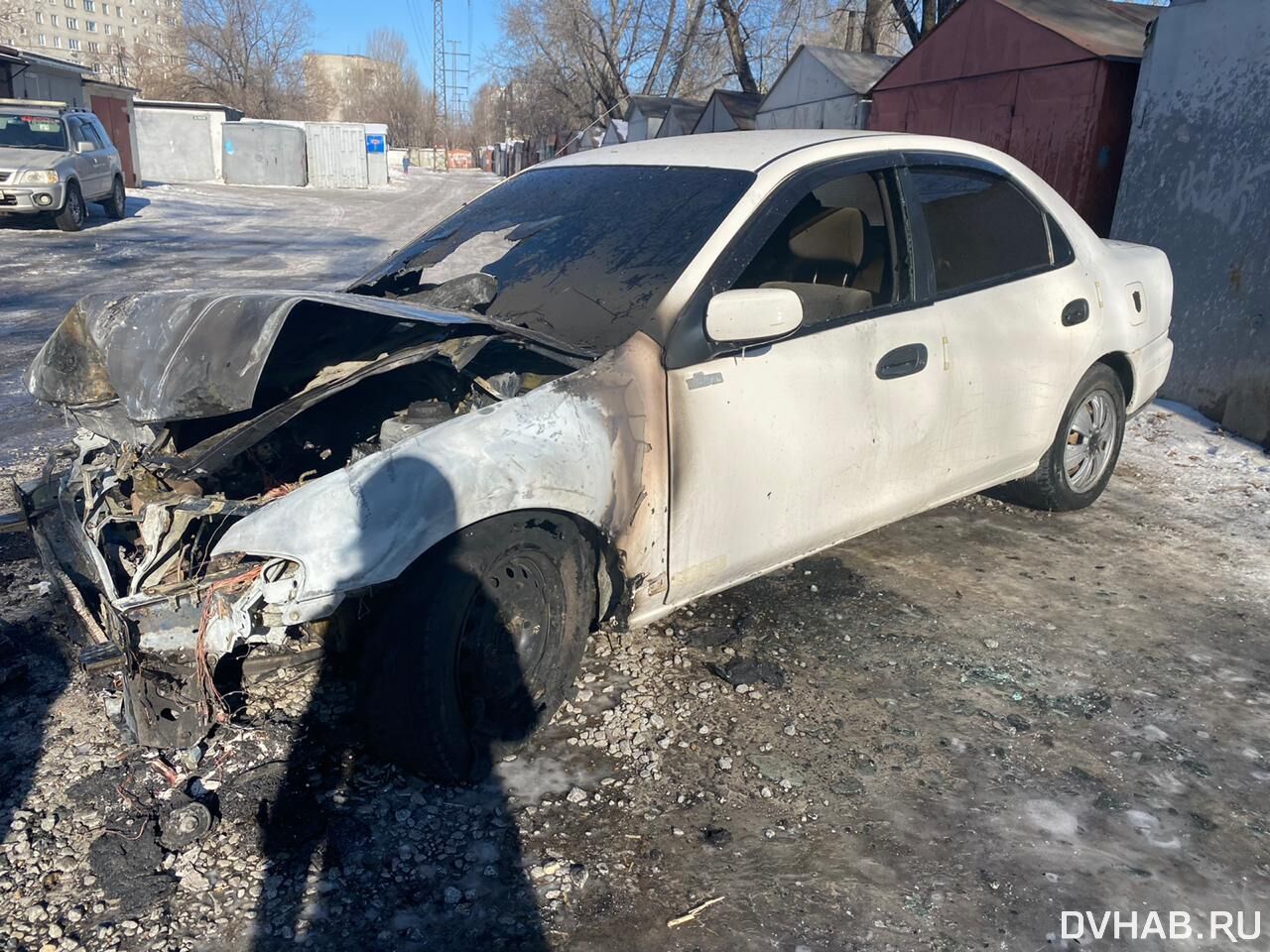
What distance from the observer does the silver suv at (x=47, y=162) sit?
14570 millimetres

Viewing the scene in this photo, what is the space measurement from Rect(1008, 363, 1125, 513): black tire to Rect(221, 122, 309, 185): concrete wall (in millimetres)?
37541

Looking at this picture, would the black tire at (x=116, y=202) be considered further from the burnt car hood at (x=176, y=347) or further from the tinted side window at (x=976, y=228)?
Result: the tinted side window at (x=976, y=228)

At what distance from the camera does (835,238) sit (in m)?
3.68

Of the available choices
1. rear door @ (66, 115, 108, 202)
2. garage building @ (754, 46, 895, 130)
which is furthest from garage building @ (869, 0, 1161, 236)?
rear door @ (66, 115, 108, 202)

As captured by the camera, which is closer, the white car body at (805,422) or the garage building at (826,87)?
the white car body at (805,422)

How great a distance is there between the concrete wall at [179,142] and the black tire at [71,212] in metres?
21.6

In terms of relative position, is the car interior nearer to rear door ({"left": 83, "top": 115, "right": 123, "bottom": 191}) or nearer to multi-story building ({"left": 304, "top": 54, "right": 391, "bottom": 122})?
rear door ({"left": 83, "top": 115, "right": 123, "bottom": 191})

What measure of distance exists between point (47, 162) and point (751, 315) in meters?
16.0

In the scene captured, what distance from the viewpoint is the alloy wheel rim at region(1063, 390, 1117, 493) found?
14.8ft

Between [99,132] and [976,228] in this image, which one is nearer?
[976,228]

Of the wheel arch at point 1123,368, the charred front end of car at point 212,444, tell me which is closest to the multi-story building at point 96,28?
the charred front end of car at point 212,444

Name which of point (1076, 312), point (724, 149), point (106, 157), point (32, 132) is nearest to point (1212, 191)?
point (1076, 312)

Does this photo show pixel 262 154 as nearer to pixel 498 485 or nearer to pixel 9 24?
pixel 9 24

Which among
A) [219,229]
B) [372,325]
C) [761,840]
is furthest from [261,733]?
[219,229]
